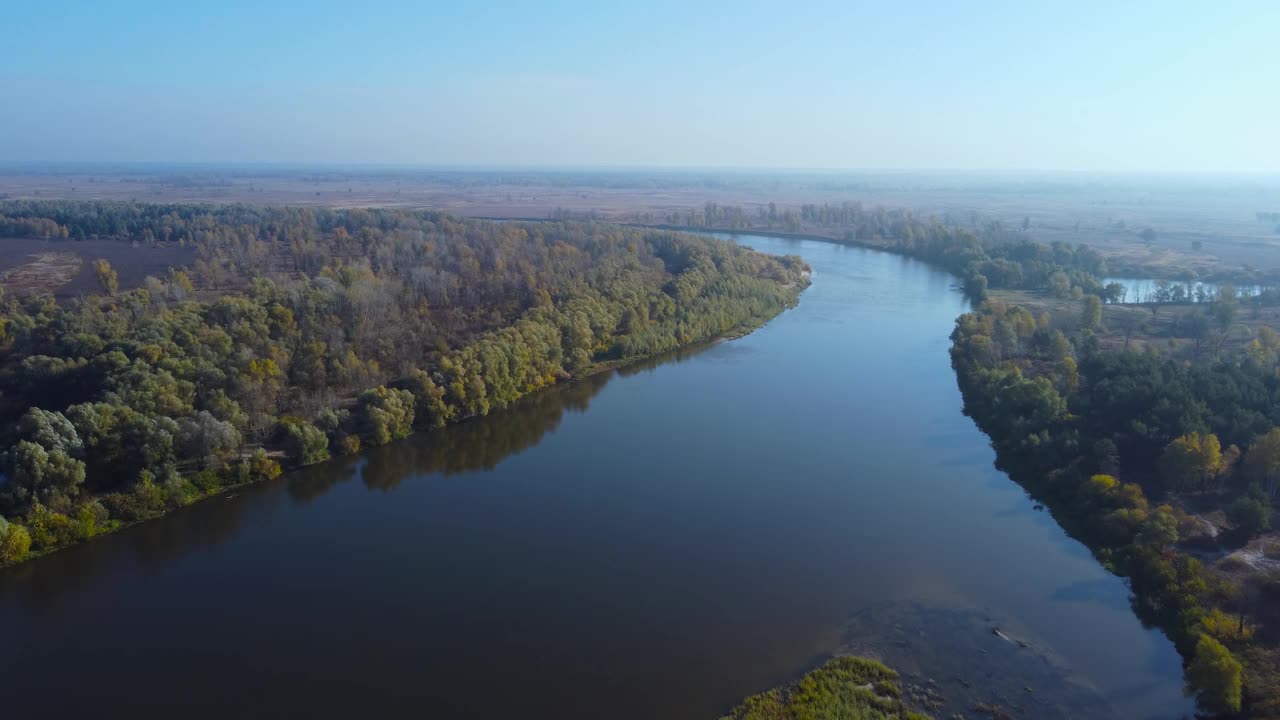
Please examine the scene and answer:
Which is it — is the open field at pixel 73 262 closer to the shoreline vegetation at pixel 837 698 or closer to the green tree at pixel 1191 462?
the shoreline vegetation at pixel 837 698

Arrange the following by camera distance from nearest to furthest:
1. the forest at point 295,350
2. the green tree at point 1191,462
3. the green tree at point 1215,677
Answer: the green tree at point 1215,677
the green tree at point 1191,462
the forest at point 295,350

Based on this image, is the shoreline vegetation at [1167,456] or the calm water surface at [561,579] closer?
the calm water surface at [561,579]

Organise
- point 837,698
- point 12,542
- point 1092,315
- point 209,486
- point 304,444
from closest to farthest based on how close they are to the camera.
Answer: point 837,698, point 12,542, point 209,486, point 304,444, point 1092,315

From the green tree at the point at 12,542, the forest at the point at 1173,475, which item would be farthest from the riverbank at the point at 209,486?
the forest at the point at 1173,475

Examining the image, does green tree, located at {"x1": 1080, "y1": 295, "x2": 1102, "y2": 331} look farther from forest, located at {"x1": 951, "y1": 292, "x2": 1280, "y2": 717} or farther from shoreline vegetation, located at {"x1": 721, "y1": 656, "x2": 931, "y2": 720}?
shoreline vegetation, located at {"x1": 721, "y1": 656, "x2": 931, "y2": 720}

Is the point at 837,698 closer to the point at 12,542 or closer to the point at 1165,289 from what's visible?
the point at 12,542

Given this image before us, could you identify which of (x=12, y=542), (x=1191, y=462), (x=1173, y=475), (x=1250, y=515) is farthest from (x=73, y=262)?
(x=1250, y=515)
